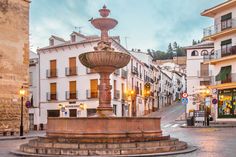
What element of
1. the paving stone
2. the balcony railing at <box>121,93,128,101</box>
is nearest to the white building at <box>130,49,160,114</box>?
the balcony railing at <box>121,93,128,101</box>

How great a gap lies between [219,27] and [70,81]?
16424 millimetres

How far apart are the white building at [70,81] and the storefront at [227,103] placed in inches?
439

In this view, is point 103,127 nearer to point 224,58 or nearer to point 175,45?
point 224,58

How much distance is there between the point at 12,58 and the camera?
28875 millimetres

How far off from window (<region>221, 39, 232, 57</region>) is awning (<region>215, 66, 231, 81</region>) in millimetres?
1377

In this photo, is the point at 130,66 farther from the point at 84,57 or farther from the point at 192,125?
the point at 84,57

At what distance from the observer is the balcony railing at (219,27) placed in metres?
37.8

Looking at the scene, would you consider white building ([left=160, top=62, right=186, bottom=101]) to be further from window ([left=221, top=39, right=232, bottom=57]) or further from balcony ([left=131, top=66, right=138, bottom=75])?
window ([left=221, top=39, right=232, bottom=57])

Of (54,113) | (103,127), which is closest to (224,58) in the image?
(54,113)

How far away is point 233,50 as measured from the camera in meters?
37.5

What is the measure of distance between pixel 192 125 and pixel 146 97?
83.8ft

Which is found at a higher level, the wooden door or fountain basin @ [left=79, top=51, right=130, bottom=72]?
fountain basin @ [left=79, top=51, right=130, bottom=72]

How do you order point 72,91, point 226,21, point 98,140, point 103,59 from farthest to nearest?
point 72,91 < point 226,21 < point 103,59 < point 98,140

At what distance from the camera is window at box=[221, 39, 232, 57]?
38431 mm
